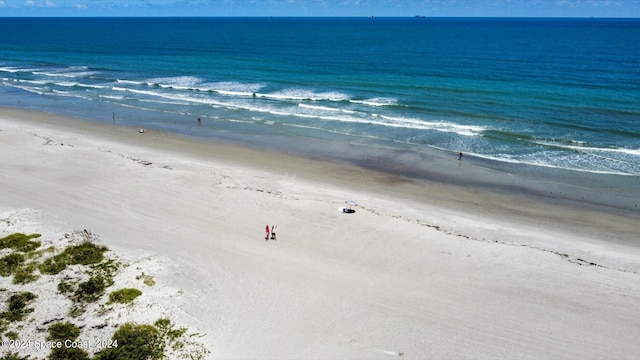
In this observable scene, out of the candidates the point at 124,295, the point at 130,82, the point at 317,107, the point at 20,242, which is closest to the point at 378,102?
the point at 317,107

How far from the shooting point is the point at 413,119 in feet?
147

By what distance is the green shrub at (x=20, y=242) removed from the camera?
20578 mm

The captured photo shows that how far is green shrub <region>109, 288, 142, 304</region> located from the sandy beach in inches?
17.9

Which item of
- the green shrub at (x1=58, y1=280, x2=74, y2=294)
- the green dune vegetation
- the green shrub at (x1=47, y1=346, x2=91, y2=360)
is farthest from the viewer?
the green shrub at (x1=58, y1=280, x2=74, y2=294)

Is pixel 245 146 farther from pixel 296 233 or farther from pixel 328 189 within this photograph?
pixel 296 233

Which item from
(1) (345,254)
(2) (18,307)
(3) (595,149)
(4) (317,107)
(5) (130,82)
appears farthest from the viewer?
(5) (130,82)

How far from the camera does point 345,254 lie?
21312mm

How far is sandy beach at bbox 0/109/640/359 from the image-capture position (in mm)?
16297

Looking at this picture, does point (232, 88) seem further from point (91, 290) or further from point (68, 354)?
point (68, 354)

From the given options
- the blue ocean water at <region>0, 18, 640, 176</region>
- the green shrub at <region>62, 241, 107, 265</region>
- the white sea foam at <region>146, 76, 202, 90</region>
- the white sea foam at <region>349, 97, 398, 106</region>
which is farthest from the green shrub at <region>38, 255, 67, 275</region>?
the white sea foam at <region>146, 76, 202, 90</region>

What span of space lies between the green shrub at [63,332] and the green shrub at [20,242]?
6.22 m

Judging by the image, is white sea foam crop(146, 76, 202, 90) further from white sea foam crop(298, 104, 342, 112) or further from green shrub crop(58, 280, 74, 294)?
green shrub crop(58, 280, 74, 294)

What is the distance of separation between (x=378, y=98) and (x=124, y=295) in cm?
3994

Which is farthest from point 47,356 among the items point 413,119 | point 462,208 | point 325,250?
point 413,119
